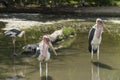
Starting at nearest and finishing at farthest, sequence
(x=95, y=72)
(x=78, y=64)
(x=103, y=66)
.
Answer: (x=95, y=72)
(x=103, y=66)
(x=78, y=64)

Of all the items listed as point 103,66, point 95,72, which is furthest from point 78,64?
point 95,72

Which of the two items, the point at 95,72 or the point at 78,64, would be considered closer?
the point at 95,72

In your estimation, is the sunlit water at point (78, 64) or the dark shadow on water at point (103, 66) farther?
the dark shadow on water at point (103, 66)

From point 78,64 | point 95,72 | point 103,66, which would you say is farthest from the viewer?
point 78,64

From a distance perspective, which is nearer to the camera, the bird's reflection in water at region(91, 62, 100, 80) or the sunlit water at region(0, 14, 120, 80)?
the bird's reflection in water at region(91, 62, 100, 80)

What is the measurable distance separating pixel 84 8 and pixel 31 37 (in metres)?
9.94

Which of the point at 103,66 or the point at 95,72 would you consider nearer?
the point at 95,72

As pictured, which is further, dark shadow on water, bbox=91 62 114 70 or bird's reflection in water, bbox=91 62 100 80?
dark shadow on water, bbox=91 62 114 70

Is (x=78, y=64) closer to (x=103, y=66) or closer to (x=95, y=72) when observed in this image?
(x=103, y=66)

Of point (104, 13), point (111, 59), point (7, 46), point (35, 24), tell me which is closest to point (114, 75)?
point (111, 59)

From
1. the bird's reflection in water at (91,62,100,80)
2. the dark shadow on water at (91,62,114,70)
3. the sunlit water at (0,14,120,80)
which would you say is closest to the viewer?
the bird's reflection in water at (91,62,100,80)

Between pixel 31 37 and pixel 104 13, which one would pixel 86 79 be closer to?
pixel 31 37

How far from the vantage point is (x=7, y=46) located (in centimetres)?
1539

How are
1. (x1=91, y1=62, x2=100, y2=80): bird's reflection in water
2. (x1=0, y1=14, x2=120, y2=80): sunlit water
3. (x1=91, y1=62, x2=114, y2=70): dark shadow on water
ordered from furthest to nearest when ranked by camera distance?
(x1=91, y1=62, x2=114, y2=70): dark shadow on water
(x1=0, y1=14, x2=120, y2=80): sunlit water
(x1=91, y1=62, x2=100, y2=80): bird's reflection in water
